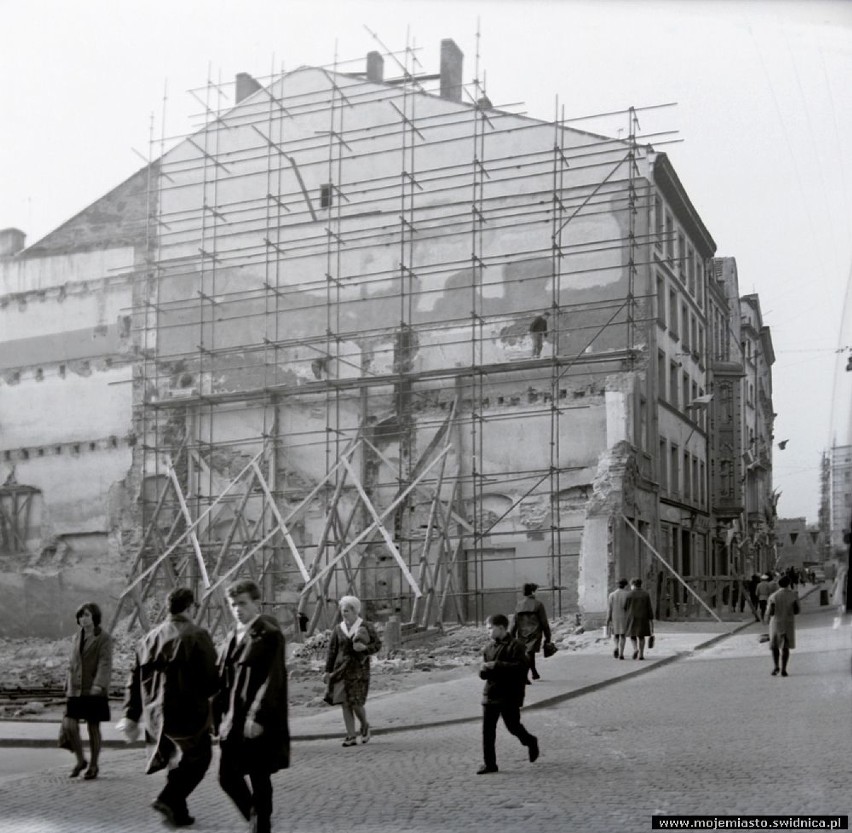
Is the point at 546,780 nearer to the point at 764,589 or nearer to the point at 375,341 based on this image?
the point at 764,589

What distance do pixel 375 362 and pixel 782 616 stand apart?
43.1 feet

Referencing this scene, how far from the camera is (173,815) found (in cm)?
619

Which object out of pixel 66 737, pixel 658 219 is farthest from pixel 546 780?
pixel 658 219

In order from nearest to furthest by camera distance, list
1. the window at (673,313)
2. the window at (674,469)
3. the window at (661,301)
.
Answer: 1. the window at (661,301)
2. the window at (673,313)
3. the window at (674,469)

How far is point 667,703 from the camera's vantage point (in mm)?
11586

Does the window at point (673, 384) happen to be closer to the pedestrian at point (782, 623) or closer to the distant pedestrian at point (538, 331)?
the distant pedestrian at point (538, 331)

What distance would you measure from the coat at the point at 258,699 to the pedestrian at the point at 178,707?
384 mm

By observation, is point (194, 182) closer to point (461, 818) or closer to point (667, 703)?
point (667, 703)

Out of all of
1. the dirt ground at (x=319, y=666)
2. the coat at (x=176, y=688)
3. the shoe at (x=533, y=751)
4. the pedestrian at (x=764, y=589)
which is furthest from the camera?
the pedestrian at (x=764, y=589)

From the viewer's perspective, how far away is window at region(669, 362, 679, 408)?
2475cm

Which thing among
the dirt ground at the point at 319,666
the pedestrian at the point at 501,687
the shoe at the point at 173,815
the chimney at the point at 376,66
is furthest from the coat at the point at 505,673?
the chimney at the point at 376,66

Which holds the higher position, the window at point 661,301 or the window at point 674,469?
the window at point 661,301

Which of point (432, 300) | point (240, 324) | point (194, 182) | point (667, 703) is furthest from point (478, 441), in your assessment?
point (667, 703)

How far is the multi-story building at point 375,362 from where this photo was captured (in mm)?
22562
